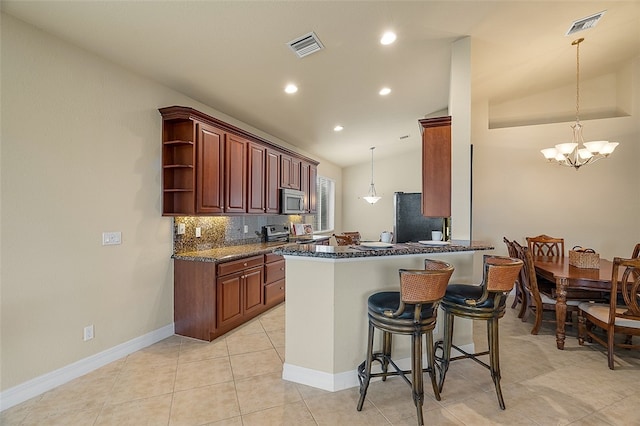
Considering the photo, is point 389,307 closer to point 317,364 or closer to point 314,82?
point 317,364

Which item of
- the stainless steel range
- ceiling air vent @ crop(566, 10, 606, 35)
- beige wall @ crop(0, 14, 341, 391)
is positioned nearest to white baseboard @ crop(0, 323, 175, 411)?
beige wall @ crop(0, 14, 341, 391)

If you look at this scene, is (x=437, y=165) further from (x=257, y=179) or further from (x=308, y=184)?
(x=308, y=184)

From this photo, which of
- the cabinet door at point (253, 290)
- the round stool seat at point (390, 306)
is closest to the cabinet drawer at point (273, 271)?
the cabinet door at point (253, 290)

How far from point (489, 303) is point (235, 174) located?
3065 millimetres

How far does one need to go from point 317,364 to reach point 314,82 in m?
3.03

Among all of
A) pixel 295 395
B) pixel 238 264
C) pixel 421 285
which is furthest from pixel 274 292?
pixel 421 285

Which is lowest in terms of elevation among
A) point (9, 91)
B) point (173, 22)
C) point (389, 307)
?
point (389, 307)

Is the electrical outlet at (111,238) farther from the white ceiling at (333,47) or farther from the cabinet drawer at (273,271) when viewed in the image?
the cabinet drawer at (273,271)

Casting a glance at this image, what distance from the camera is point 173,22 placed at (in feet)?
7.47

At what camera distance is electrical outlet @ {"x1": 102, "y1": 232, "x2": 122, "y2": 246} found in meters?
2.65

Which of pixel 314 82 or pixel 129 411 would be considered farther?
pixel 314 82

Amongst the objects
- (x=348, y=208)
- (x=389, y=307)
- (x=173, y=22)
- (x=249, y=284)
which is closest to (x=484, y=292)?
(x=389, y=307)

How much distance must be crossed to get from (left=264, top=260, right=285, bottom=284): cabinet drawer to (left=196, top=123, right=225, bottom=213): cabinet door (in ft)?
3.50

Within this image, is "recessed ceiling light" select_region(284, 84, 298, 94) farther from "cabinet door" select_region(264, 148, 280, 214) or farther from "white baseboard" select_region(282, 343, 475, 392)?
"white baseboard" select_region(282, 343, 475, 392)
